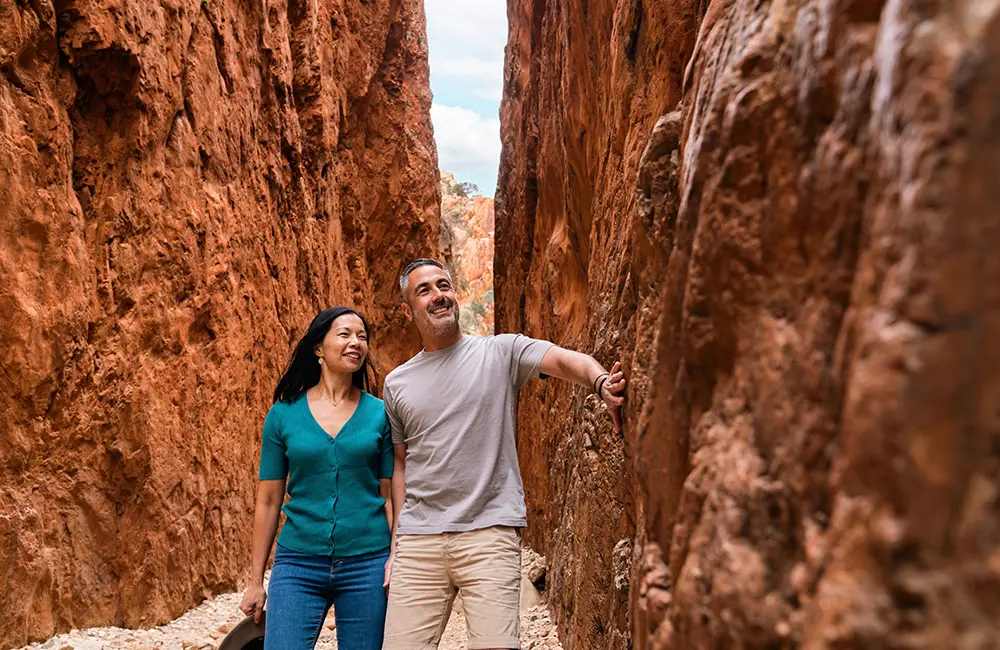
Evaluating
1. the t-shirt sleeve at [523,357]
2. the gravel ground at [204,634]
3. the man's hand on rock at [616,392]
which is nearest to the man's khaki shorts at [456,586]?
the t-shirt sleeve at [523,357]

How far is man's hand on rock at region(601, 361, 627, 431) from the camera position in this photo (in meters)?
2.33

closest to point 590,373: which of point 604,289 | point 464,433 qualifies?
point 464,433

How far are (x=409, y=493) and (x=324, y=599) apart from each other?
0.50 metres

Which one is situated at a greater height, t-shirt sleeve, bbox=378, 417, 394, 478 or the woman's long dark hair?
the woman's long dark hair

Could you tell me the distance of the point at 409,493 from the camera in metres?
2.93

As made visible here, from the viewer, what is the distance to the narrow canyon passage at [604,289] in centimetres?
84

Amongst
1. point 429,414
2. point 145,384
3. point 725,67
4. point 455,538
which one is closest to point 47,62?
point 145,384

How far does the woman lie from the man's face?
0.36 metres

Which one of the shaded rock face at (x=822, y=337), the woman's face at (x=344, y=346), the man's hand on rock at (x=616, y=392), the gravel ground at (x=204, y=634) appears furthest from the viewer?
the gravel ground at (x=204, y=634)

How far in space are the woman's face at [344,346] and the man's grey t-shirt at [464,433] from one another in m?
0.26

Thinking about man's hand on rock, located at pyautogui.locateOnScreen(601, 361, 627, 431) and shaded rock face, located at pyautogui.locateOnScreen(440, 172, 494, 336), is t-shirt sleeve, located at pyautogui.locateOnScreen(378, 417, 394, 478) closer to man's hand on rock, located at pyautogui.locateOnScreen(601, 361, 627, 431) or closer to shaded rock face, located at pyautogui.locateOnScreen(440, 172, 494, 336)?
man's hand on rock, located at pyautogui.locateOnScreen(601, 361, 627, 431)

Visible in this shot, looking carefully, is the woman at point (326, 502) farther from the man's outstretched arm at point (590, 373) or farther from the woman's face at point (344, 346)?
the man's outstretched arm at point (590, 373)

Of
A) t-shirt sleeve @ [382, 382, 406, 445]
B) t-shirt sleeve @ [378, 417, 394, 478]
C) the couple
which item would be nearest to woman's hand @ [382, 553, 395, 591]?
the couple

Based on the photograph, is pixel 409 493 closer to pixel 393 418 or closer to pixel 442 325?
pixel 393 418
